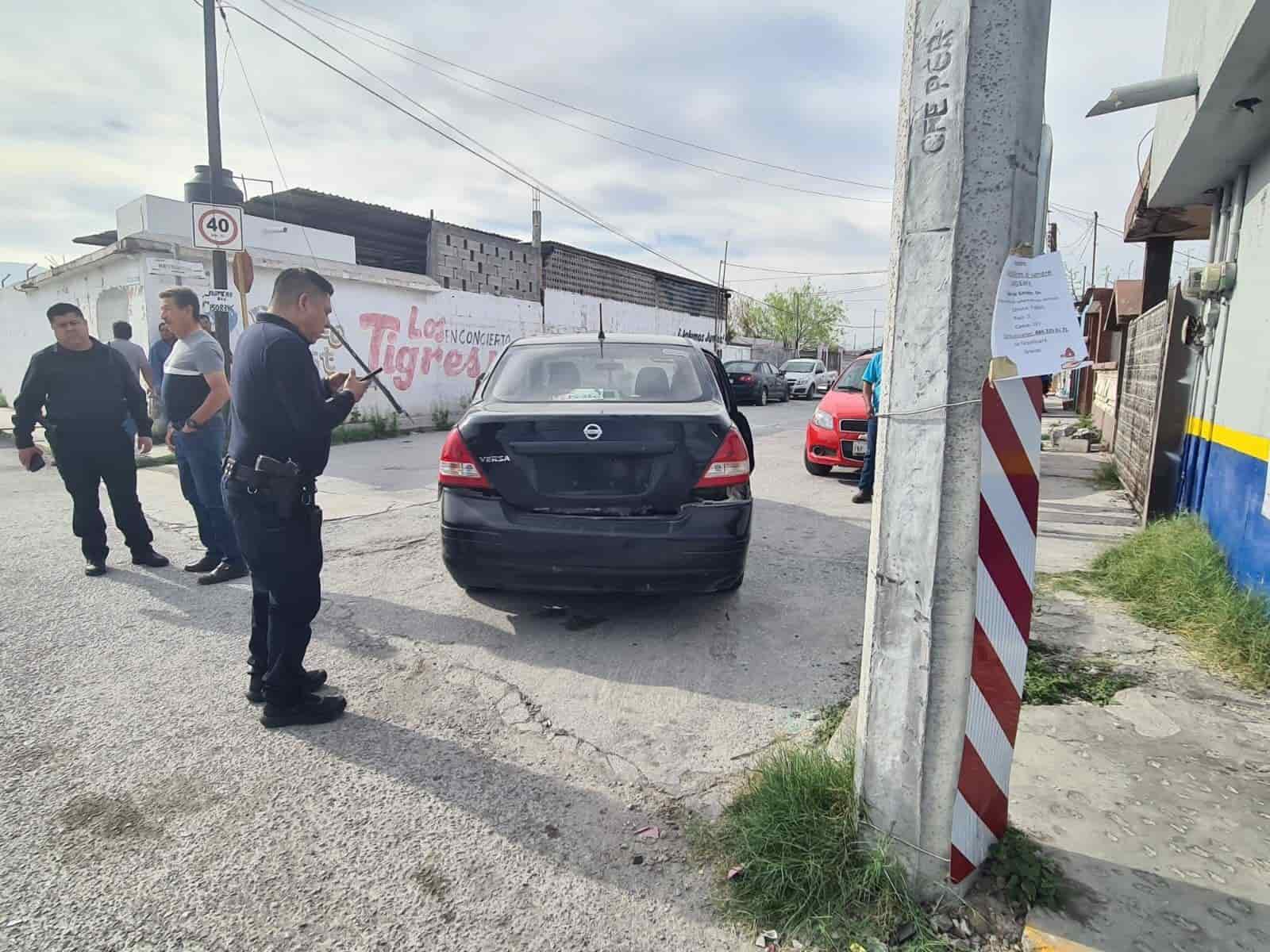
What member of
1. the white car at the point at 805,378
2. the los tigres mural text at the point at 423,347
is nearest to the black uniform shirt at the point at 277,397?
the los tigres mural text at the point at 423,347

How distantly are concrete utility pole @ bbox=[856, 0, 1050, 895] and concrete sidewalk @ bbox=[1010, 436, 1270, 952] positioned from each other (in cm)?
50

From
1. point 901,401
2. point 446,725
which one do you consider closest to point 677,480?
point 446,725

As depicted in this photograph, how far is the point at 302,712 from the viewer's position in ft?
9.69

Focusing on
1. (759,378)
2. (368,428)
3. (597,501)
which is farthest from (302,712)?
(759,378)

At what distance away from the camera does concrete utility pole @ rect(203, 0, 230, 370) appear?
375 inches

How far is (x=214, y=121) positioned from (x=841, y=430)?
9.29 m

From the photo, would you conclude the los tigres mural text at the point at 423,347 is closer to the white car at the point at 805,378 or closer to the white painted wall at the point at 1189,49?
the white painted wall at the point at 1189,49

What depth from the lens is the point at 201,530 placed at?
496 cm

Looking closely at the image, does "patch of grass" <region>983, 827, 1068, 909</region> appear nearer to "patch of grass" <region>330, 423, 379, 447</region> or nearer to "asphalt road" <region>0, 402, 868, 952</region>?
"asphalt road" <region>0, 402, 868, 952</region>

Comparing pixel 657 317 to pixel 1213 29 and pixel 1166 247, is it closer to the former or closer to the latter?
pixel 1166 247

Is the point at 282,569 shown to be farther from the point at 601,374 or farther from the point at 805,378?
the point at 805,378

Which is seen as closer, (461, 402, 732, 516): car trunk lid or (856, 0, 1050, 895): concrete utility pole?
(856, 0, 1050, 895): concrete utility pole

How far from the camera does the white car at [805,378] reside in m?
27.6

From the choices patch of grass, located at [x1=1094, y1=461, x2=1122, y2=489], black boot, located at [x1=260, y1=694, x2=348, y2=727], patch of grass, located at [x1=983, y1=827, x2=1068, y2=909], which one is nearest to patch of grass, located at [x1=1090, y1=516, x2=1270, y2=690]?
patch of grass, located at [x1=983, y1=827, x2=1068, y2=909]
